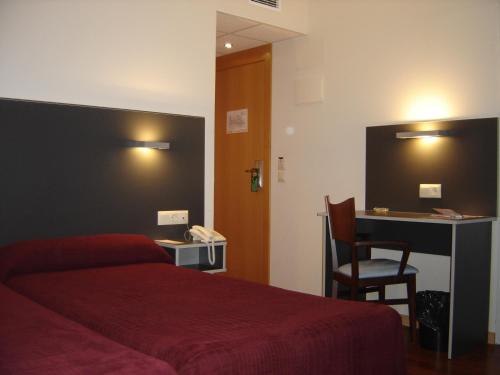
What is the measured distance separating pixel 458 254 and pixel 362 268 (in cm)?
62

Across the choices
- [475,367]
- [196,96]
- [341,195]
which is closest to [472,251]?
[475,367]

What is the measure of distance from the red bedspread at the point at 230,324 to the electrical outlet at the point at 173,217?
1.19m

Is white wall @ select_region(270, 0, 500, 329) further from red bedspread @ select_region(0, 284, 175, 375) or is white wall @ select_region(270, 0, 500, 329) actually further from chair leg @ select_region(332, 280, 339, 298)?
red bedspread @ select_region(0, 284, 175, 375)

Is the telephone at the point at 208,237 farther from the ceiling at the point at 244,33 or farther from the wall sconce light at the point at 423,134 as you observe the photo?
the ceiling at the point at 244,33

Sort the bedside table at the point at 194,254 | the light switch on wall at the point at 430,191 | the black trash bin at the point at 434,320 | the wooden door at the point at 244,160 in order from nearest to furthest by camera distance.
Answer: the black trash bin at the point at 434,320, the bedside table at the point at 194,254, the light switch on wall at the point at 430,191, the wooden door at the point at 244,160

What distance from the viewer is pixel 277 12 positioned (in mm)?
4938

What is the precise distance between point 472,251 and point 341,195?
4.78 ft

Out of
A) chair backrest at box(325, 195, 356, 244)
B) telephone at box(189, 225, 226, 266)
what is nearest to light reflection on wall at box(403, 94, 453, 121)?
chair backrest at box(325, 195, 356, 244)

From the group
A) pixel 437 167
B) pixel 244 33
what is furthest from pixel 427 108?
pixel 244 33

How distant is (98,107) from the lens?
12.4ft

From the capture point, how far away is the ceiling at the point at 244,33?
4.77 m

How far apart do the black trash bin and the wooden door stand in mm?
2061

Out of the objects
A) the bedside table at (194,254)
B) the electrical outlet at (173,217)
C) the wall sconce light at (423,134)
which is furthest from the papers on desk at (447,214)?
the electrical outlet at (173,217)

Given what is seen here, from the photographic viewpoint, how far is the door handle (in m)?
5.60
